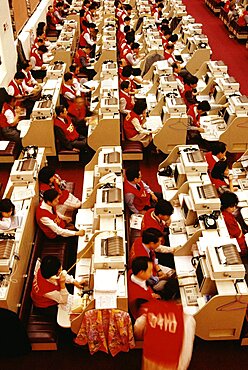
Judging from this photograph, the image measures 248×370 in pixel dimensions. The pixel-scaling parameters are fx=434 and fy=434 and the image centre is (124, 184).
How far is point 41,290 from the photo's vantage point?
12.4 feet

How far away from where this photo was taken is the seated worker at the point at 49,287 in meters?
3.68

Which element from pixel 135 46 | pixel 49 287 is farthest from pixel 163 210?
pixel 135 46

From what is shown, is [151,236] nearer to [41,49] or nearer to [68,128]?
[68,128]

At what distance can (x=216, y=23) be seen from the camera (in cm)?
1372

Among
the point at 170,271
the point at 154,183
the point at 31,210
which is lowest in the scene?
the point at 154,183

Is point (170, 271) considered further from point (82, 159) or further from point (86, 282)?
point (82, 159)

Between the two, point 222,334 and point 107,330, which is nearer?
point 107,330

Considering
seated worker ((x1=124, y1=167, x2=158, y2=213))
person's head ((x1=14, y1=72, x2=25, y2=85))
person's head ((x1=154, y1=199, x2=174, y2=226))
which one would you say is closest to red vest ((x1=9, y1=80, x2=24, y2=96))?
person's head ((x1=14, y1=72, x2=25, y2=85))

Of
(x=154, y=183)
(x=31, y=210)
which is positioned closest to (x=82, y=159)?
(x=154, y=183)

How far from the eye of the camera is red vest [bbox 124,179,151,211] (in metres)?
4.94

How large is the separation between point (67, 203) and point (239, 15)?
935 centimetres

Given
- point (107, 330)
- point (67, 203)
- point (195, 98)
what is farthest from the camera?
point (195, 98)

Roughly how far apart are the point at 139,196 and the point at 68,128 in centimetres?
210

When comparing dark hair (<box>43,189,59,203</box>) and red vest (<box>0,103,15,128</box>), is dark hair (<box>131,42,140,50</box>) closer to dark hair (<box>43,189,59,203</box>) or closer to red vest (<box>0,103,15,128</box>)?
red vest (<box>0,103,15,128</box>)
